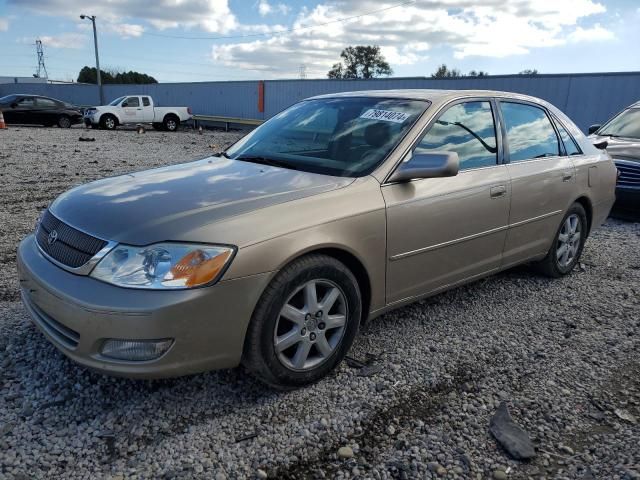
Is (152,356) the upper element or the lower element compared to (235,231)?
lower

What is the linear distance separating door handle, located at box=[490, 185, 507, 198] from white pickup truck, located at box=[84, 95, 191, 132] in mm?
23085

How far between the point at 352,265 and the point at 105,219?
1342 mm

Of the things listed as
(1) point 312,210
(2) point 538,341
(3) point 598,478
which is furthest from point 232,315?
(2) point 538,341

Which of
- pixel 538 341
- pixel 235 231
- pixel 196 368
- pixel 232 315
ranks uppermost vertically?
pixel 235 231

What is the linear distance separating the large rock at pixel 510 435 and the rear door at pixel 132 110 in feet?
79.8

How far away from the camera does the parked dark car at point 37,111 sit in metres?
22.5

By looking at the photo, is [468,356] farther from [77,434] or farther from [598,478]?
[77,434]

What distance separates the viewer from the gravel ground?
229 cm

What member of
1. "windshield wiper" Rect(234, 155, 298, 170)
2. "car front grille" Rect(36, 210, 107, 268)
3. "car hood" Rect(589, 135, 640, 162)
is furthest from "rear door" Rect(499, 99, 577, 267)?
"car hood" Rect(589, 135, 640, 162)

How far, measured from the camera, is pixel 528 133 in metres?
4.24

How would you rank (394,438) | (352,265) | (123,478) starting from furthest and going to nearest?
1. (352,265)
2. (394,438)
3. (123,478)

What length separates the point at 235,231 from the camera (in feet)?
7.95

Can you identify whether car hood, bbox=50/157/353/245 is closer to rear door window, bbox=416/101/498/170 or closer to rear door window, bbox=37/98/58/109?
rear door window, bbox=416/101/498/170

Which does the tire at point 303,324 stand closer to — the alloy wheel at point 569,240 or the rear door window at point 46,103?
the alloy wheel at point 569,240
